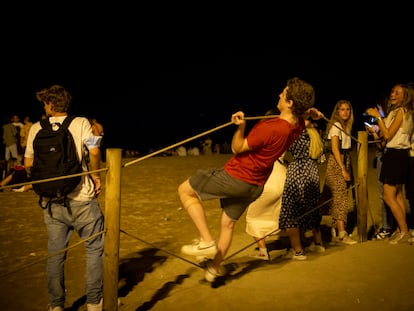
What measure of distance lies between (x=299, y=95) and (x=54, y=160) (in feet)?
6.17

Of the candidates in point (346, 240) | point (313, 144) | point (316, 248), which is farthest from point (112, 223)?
point (346, 240)

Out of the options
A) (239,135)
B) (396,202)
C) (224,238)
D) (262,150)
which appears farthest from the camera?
(396,202)

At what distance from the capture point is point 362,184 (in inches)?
198

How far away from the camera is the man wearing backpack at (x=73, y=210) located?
10.1ft

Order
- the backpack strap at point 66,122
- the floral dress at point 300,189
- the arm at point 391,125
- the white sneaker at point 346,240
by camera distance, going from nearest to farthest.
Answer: the backpack strap at point 66,122, the floral dress at point 300,189, the arm at point 391,125, the white sneaker at point 346,240

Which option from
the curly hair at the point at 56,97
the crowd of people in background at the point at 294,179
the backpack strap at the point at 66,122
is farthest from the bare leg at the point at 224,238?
the curly hair at the point at 56,97

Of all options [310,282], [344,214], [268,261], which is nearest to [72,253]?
[268,261]

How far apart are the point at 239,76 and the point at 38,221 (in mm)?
50578

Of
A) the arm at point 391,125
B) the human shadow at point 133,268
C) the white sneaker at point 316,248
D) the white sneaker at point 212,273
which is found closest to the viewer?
the white sneaker at point 212,273

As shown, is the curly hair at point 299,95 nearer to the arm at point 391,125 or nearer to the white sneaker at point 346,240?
the arm at point 391,125

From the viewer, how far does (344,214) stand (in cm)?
507

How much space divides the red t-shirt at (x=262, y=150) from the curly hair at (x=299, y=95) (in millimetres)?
159

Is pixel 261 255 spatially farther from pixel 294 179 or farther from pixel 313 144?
pixel 313 144

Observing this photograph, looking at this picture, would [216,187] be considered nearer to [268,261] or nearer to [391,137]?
[268,261]
